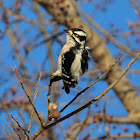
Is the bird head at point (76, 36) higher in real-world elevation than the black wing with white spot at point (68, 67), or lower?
higher

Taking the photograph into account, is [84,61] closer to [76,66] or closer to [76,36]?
[76,66]

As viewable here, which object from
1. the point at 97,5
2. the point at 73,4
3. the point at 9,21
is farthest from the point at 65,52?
the point at 97,5

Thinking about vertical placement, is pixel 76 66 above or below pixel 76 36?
below

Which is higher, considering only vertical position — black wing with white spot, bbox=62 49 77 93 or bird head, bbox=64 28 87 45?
bird head, bbox=64 28 87 45

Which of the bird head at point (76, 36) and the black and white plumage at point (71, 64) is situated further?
the bird head at point (76, 36)

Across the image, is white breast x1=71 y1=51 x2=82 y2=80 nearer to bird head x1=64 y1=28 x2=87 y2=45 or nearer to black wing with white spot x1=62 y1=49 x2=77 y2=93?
black wing with white spot x1=62 y1=49 x2=77 y2=93

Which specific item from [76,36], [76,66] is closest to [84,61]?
[76,66]

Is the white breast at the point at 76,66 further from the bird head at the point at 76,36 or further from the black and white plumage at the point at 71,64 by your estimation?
the bird head at the point at 76,36

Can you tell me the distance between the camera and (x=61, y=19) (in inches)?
192

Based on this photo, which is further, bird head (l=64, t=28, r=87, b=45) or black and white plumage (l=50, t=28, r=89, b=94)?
bird head (l=64, t=28, r=87, b=45)

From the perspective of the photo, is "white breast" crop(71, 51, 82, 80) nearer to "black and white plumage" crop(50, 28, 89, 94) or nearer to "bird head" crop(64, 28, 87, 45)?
"black and white plumage" crop(50, 28, 89, 94)

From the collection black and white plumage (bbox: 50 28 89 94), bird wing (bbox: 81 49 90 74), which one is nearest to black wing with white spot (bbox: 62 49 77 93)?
black and white plumage (bbox: 50 28 89 94)

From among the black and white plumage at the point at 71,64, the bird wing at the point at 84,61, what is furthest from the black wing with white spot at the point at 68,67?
the bird wing at the point at 84,61

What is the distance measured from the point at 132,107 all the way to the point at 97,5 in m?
2.68
